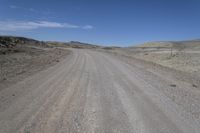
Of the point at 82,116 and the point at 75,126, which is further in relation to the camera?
the point at 82,116

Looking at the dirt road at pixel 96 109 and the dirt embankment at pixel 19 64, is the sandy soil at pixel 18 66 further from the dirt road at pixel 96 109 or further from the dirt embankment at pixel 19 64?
the dirt road at pixel 96 109

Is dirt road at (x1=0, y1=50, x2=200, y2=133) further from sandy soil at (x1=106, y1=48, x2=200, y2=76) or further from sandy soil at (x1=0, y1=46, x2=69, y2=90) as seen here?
sandy soil at (x1=106, y1=48, x2=200, y2=76)

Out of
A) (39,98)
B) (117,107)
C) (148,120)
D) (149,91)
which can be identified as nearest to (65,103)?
(39,98)

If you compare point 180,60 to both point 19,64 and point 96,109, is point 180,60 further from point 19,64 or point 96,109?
point 96,109

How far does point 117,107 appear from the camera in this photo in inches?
249

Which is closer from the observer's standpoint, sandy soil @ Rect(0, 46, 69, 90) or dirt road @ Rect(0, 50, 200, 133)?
dirt road @ Rect(0, 50, 200, 133)

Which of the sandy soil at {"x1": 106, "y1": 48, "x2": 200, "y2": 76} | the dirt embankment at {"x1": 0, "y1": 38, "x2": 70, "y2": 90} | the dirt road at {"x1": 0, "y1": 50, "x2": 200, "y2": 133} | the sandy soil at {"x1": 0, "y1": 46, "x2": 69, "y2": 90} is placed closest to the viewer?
the dirt road at {"x1": 0, "y1": 50, "x2": 200, "y2": 133}

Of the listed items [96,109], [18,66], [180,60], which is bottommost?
[96,109]

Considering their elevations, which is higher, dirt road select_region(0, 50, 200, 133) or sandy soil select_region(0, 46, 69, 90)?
sandy soil select_region(0, 46, 69, 90)

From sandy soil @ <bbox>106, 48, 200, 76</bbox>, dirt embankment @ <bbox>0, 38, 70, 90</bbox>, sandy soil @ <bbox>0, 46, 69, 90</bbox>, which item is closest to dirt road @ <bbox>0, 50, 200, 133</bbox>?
sandy soil @ <bbox>0, 46, 69, 90</bbox>

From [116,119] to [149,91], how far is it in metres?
3.62

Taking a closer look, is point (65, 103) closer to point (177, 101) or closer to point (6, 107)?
point (6, 107)

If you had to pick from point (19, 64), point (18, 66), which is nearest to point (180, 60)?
point (19, 64)

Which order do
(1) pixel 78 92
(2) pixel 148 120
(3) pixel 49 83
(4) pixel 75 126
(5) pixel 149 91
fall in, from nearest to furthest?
(4) pixel 75 126 < (2) pixel 148 120 < (1) pixel 78 92 < (5) pixel 149 91 < (3) pixel 49 83
